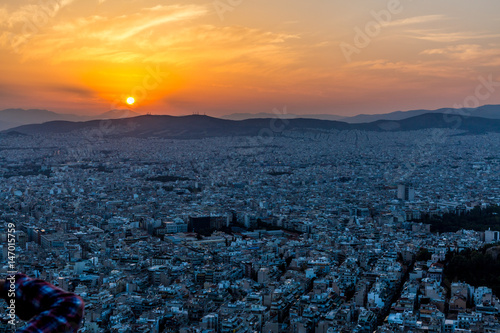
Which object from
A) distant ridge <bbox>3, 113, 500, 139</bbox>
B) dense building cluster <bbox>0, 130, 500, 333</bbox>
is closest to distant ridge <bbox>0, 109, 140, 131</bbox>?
distant ridge <bbox>3, 113, 500, 139</bbox>

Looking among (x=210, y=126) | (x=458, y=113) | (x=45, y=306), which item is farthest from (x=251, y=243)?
(x=458, y=113)

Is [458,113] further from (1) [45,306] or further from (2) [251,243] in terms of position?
(1) [45,306]

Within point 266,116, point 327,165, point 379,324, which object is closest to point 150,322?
point 379,324

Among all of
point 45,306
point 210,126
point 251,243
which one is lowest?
point 251,243

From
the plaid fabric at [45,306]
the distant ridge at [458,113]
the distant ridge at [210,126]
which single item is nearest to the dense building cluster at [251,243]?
the plaid fabric at [45,306]

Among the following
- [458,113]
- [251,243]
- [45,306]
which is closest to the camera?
[45,306]

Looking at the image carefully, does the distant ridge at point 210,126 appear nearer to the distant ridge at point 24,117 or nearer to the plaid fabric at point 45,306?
the distant ridge at point 24,117

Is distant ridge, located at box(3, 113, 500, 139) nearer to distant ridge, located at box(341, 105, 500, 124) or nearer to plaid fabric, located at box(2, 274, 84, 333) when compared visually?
distant ridge, located at box(341, 105, 500, 124)
